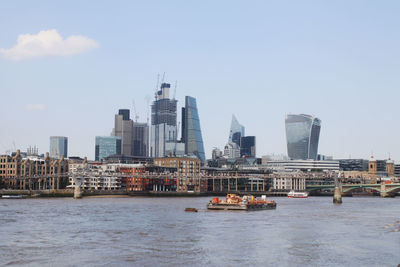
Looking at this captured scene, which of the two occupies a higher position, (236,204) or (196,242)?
(236,204)

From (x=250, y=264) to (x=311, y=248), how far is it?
11.2 m

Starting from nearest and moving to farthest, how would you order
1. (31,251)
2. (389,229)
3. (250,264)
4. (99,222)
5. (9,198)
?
(250,264), (31,251), (389,229), (99,222), (9,198)

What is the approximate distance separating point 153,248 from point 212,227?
20.6 metres

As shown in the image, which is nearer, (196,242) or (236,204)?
(196,242)

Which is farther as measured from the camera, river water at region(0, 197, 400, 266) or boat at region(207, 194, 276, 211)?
boat at region(207, 194, 276, 211)

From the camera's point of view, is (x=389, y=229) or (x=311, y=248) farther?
(x=389, y=229)

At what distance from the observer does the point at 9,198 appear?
16275 centimetres

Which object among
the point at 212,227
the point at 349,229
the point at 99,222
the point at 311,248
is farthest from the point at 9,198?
the point at 311,248

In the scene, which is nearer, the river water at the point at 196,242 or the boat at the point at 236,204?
the river water at the point at 196,242

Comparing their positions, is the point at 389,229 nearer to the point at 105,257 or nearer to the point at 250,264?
the point at 250,264

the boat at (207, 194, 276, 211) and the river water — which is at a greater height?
the boat at (207, 194, 276, 211)

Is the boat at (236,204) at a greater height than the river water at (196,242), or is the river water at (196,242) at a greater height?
the boat at (236,204)

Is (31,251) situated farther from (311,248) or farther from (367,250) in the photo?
(367,250)

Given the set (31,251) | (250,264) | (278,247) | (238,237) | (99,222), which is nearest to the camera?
(250,264)
